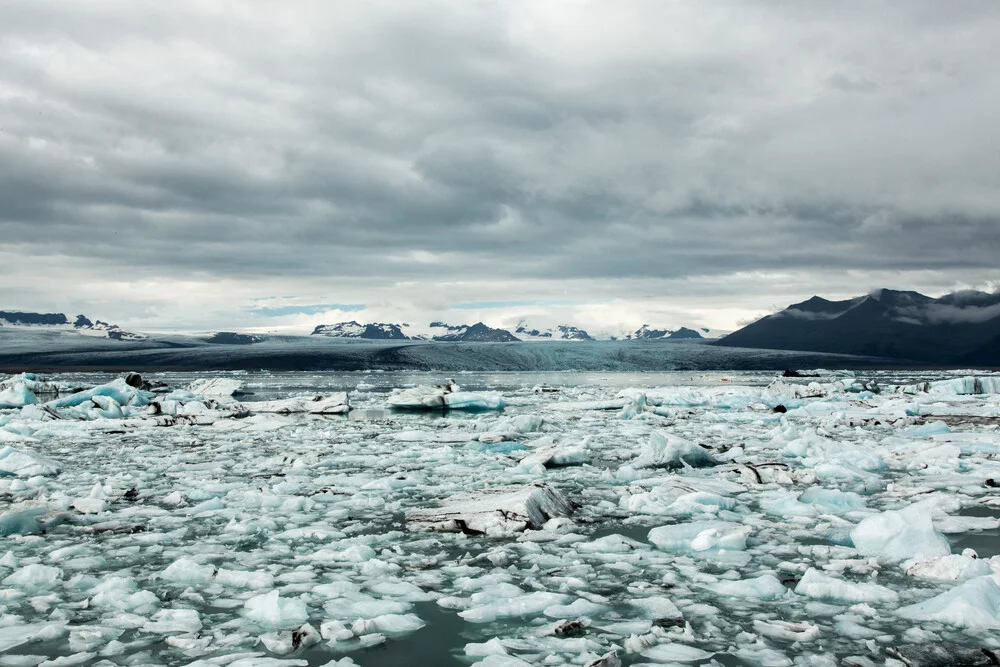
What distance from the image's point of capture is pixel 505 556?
16.9ft

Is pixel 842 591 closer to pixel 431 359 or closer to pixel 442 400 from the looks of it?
pixel 442 400

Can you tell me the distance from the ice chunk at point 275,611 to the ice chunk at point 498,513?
2.11 m

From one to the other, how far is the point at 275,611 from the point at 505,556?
5.86ft

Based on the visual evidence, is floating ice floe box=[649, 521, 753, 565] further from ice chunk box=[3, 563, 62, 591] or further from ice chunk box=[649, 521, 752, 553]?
ice chunk box=[3, 563, 62, 591]

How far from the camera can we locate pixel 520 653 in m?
3.46

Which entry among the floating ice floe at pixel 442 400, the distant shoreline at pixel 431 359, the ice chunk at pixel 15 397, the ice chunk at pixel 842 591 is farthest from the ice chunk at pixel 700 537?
the distant shoreline at pixel 431 359

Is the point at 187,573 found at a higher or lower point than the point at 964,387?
higher

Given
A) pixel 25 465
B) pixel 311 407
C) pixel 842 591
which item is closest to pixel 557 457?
pixel 842 591

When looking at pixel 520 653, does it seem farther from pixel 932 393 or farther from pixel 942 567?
pixel 932 393

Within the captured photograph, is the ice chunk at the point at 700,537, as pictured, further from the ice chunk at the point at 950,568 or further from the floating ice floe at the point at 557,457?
the floating ice floe at the point at 557,457

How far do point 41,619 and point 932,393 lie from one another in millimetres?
30023

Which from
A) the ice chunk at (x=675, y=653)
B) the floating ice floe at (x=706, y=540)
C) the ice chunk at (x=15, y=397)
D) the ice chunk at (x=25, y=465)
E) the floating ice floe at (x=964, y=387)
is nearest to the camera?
the ice chunk at (x=675, y=653)

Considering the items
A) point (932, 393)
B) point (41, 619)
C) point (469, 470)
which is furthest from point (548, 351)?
point (41, 619)

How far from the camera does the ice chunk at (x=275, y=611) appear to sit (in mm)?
3873
